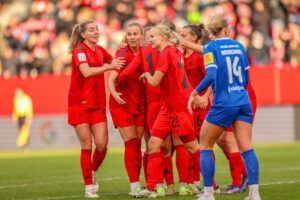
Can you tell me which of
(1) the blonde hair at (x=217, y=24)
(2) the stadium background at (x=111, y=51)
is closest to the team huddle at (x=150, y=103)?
(1) the blonde hair at (x=217, y=24)

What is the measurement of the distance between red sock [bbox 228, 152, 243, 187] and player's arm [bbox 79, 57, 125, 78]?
1824mm

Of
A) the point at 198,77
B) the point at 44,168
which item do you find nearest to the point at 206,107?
the point at 198,77

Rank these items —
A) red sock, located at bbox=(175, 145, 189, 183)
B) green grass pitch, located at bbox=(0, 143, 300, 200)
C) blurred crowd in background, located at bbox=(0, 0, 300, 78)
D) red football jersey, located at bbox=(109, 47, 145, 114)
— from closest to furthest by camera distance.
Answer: red sock, located at bbox=(175, 145, 189, 183), green grass pitch, located at bbox=(0, 143, 300, 200), red football jersey, located at bbox=(109, 47, 145, 114), blurred crowd in background, located at bbox=(0, 0, 300, 78)

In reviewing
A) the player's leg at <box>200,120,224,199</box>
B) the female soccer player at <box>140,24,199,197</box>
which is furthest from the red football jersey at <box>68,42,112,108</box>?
the player's leg at <box>200,120,224,199</box>

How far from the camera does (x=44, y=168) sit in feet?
60.2

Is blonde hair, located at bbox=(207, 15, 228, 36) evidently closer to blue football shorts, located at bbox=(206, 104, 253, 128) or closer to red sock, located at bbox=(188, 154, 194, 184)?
blue football shorts, located at bbox=(206, 104, 253, 128)

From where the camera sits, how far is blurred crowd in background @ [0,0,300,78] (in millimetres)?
26562

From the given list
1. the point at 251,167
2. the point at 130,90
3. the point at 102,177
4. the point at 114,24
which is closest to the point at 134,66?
the point at 130,90

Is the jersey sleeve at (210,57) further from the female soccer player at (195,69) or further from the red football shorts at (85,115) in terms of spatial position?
the red football shorts at (85,115)

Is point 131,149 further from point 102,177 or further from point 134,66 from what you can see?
point 102,177

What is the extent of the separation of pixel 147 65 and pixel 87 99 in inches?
36.0

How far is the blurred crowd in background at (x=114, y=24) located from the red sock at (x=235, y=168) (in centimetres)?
1401

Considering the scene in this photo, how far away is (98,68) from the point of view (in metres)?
11.4

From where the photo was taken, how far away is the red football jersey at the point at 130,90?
39.0 feet
